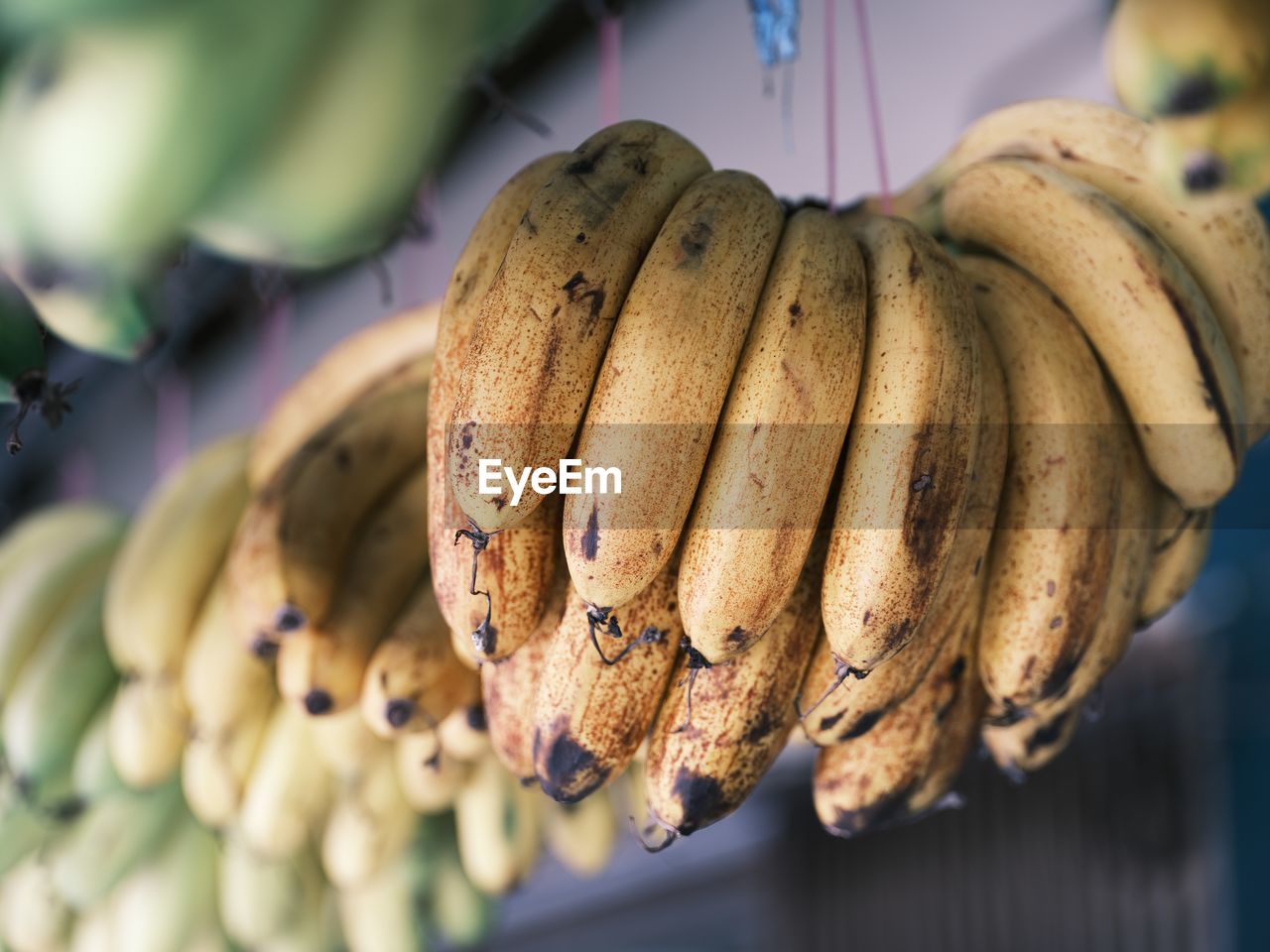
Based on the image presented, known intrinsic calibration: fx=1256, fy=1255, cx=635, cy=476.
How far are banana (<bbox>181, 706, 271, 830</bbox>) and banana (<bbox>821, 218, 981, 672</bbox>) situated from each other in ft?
2.09

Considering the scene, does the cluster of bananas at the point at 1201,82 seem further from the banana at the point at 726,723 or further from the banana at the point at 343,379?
the banana at the point at 343,379

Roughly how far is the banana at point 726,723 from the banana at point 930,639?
18 mm

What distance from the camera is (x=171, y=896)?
126 cm

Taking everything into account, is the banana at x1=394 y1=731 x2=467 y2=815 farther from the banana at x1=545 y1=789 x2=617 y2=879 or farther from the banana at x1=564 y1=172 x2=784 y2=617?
the banana at x1=564 y1=172 x2=784 y2=617

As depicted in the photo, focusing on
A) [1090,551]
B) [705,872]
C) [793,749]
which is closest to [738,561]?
[1090,551]

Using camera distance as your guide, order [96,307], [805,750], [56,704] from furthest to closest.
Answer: [805,750] → [56,704] → [96,307]

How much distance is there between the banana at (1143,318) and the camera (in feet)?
2.34

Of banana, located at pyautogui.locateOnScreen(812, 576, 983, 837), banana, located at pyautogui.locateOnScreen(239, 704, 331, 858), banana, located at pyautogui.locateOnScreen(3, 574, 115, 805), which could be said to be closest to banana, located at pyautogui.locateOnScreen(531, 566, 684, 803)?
banana, located at pyautogui.locateOnScreen(812, 576, 983, 837)

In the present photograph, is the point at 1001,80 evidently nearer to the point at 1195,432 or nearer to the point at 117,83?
the point at 1195,432

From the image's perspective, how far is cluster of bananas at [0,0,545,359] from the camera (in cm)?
44

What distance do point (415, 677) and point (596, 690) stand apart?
27 cm

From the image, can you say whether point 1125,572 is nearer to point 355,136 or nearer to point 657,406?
point 657,406

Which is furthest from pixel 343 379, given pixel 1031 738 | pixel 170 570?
pixel 1031 738

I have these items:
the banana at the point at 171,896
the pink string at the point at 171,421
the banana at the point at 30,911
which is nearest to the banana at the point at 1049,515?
the banana at the point at 171,896
